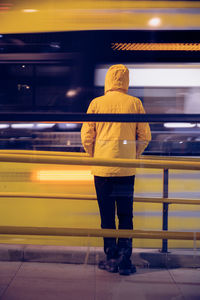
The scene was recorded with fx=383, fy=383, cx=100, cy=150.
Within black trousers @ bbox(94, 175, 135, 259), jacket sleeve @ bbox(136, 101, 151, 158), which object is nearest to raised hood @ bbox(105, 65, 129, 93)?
jacket sleeve @ bbox(136, 101, 151, 158)

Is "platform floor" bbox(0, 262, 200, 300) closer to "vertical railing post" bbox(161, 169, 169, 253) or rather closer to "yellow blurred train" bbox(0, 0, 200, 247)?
"vertical railing post" bbox(161, 169, 169, 253)

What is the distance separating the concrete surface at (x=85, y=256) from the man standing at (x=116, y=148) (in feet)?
1.20

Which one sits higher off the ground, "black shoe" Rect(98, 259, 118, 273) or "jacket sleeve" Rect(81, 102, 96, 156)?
"jacket sleeve" Rect(81, 102, 96, 156)

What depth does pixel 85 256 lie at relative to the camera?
13.0ft

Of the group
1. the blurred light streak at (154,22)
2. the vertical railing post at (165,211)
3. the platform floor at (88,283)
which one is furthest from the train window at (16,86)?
the platform floor at (88,283)

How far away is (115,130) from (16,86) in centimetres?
227

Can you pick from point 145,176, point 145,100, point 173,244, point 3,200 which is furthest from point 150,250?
point 3,200

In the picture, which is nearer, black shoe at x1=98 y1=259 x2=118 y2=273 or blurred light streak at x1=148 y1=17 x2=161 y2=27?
black shoe at x1=98 y1=259 x2=118 y2=273

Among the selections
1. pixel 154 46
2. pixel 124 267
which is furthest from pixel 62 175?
pixel 154 46

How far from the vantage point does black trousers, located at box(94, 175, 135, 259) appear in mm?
3559

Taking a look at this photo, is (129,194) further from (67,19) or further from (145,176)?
(67,19)

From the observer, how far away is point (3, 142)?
470 centimetres

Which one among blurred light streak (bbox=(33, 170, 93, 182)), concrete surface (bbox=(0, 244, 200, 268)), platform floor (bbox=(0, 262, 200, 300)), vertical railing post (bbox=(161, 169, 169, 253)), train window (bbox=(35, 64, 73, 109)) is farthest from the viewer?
train window (bbox=(35, 64, 73, 109))

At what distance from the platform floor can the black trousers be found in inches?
9.7
